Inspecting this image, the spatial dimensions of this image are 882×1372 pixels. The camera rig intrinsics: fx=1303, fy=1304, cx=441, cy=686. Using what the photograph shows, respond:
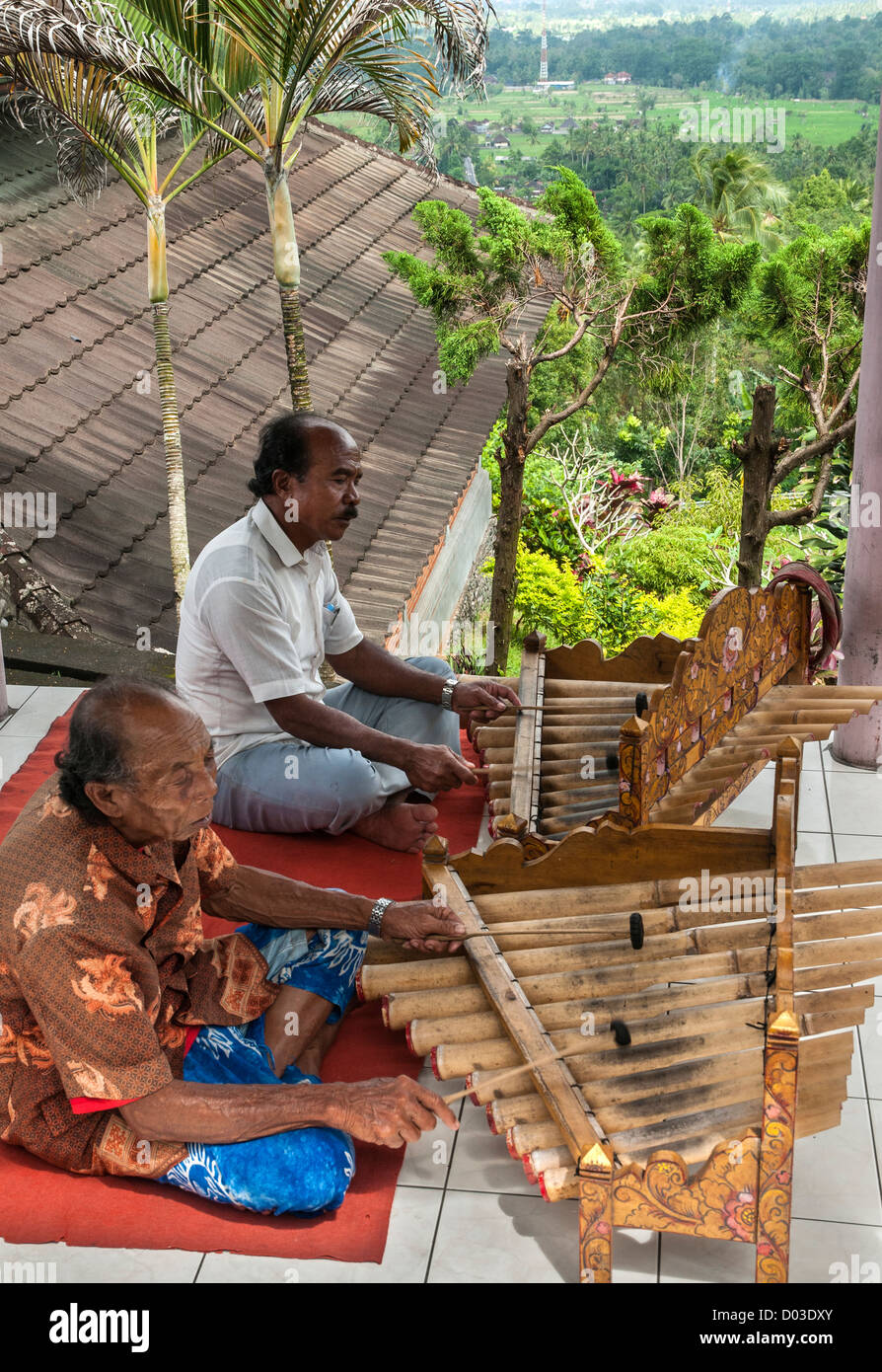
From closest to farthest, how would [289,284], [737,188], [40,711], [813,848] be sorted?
[813,848], [40,711], [289,284], [737,188]

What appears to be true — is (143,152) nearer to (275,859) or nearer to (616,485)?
(275,859)

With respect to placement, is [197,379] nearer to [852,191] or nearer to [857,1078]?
[857,1078]

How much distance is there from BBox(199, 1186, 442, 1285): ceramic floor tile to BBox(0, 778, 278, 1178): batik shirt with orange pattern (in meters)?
0.18

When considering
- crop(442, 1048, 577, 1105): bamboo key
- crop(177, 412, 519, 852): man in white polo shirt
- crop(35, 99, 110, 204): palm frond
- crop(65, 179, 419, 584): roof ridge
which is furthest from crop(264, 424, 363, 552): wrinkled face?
crop(35, 99, 110, 204): palm frond

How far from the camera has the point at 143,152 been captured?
525 centimetres

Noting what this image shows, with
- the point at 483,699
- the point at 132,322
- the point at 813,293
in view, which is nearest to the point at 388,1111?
the point at 483,699

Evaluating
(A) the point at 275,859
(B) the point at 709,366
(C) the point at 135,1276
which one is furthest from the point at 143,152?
(B) the point at 709,366

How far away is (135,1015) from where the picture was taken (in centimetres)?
191

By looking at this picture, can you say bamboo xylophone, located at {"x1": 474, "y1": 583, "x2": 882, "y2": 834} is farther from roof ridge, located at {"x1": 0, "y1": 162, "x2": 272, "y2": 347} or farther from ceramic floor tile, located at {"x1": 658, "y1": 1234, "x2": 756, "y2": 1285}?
roof ridge, located at {"x1": 0, "y1": 162, "x2": 272, "y2": 347}

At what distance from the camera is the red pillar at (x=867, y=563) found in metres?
3.47

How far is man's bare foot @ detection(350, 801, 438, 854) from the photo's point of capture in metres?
3.19

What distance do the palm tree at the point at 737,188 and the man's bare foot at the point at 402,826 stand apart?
20754 millimetres

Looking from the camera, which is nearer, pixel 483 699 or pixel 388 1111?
pixel 388 1111

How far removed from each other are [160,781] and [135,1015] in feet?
1.12
